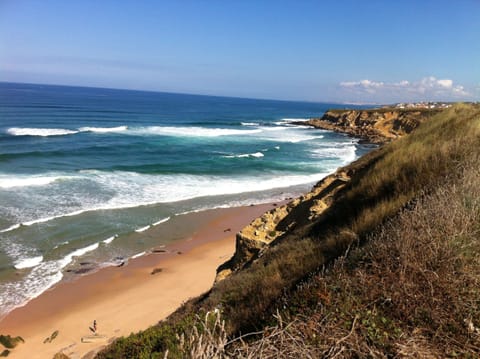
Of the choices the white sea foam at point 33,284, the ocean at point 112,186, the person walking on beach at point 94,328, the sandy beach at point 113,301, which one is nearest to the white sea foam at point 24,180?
the ocean at point 112,186

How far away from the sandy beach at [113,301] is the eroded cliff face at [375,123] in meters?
47.5

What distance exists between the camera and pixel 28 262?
14352 mm

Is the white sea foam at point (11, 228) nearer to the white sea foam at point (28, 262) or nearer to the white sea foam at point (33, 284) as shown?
the white sea foam at point (28, 262)

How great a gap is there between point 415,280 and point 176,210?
19.0 metres

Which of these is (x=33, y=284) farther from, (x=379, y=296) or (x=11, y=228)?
(x=379, y=296)

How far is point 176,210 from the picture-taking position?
2136 cm

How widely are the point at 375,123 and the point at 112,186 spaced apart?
55.1 metres

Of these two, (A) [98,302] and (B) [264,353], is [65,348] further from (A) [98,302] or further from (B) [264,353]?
(B) [264,353]

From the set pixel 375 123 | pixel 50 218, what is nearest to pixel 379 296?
pixel 50 218

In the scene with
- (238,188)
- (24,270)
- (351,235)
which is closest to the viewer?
(351,235)

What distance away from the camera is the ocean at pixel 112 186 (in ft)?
50.6

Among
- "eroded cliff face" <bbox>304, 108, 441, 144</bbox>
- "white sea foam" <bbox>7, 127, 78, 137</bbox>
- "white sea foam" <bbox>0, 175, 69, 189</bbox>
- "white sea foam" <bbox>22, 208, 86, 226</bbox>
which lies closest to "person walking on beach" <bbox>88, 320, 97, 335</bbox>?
"white sea foam" <bbox>22, 208, 86, 226</bbox>

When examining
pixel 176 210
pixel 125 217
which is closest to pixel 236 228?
pixel 176 210

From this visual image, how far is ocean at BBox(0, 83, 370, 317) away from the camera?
15430 mm
